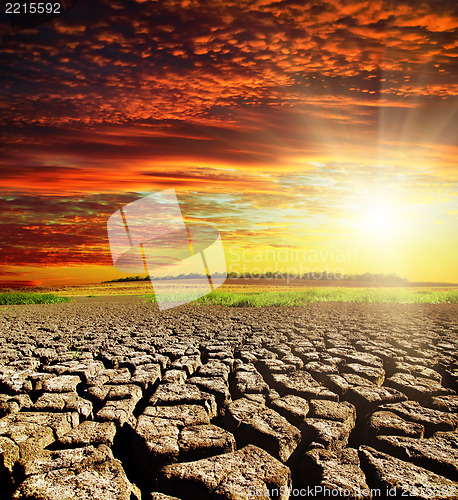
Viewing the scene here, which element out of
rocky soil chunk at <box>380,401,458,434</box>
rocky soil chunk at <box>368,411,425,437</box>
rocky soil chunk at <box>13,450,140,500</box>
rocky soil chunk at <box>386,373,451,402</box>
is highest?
rocky soil chunk at <box>13,450,140,500</box>

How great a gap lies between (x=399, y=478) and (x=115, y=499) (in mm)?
1590

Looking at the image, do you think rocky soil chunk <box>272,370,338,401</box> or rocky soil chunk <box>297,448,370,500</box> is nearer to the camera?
rocky soil chunk <box>297,448,370,500</box>

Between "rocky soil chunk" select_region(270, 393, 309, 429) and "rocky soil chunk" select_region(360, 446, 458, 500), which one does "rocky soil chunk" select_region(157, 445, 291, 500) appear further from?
"rocky soil chunk" select_region(270, 393, 309, 429)

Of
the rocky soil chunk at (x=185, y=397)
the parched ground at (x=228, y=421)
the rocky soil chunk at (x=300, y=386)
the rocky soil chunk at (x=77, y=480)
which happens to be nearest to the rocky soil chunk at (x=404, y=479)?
the parched ground at (x=228, y=421)

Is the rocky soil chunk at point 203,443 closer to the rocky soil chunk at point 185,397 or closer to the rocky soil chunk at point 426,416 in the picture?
the rocky soil chunk at point 185,397

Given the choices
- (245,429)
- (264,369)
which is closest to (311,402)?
(245,429)

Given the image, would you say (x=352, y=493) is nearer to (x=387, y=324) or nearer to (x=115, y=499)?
(x=115, y=499)

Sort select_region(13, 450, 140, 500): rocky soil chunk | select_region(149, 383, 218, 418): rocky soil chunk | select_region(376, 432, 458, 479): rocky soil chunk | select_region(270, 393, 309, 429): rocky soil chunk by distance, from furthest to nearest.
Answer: select_region(149, 383, 218, 418): rocky soil chunk < select_region(270, 393, 309, 429): rocky soil chunk < select_region(376, 432, 458, 479): rocky soil chunk < select_region(13, 450, 140, 500): rocky soil chunk

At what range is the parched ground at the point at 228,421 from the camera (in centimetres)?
205

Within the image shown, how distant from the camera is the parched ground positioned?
2047 millimetres

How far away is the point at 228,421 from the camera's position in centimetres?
283

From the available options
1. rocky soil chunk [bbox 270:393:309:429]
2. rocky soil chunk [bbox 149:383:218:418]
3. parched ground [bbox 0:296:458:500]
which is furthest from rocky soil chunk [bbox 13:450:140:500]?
rocky soil chunk [bbox 270:393:309:429]

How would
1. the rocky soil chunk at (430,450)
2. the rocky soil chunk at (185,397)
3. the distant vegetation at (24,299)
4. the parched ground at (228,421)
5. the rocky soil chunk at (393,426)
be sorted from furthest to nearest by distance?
the distant vegetation at (24,299), the rocky soil chunk at (185,397), the rocky soil chunk at (393,426), the rocky soil chunk at (430,450), the parched ground at (228,421)

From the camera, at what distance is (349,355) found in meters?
4.79
